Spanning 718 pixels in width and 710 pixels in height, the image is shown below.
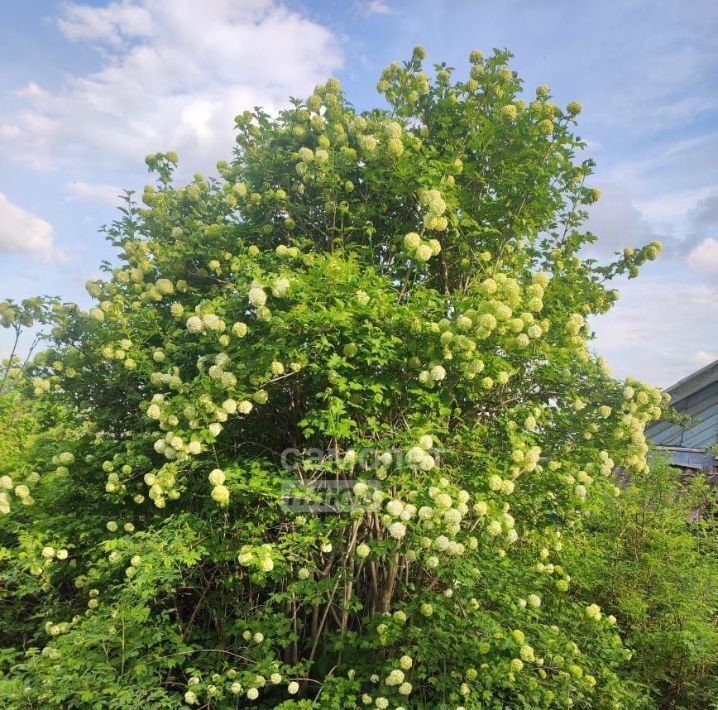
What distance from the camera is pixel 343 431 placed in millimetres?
2727

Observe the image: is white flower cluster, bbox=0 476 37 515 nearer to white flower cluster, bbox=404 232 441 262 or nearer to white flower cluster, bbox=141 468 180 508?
white flower cluster, bbox=141 468 180 508

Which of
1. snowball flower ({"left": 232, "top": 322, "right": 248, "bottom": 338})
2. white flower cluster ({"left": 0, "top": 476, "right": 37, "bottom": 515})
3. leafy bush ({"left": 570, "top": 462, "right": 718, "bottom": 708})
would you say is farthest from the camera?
white flower cluster ({"left": 0, "top": 476, "right": 37, "bottom": 515})

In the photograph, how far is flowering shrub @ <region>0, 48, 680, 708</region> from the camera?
287 cm

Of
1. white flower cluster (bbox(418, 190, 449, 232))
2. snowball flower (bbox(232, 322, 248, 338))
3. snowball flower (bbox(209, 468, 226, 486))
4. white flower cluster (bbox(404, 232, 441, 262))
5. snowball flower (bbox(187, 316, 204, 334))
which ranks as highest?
white flower cluster (bbox(418, 190, 449, 232))

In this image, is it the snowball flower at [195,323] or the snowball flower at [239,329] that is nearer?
the snowball flower at [239,329]

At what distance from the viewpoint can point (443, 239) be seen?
12.8 feet

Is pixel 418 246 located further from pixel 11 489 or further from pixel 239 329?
pixel 11 489

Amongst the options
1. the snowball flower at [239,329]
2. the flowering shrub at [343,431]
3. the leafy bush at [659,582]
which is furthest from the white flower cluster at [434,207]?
the leafy bush at [659,582]

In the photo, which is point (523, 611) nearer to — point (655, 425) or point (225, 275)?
point (225, 275)

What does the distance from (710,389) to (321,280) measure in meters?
6.56

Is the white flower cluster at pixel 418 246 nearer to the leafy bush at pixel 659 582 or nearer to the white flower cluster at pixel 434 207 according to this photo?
the white flower cluster at pixel 434 207

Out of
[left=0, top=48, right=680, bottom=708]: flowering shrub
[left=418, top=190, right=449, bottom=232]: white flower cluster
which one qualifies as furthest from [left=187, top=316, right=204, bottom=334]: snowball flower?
[left=418, top=190, right=449, bottom=232]: white flower cluster

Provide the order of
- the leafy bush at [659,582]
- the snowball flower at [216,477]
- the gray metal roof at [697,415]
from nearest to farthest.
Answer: the snowball flower at [216,477] < the leafy bush at [659,582] < the gray metal roof at [697,415]

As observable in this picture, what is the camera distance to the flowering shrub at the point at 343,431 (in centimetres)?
287
